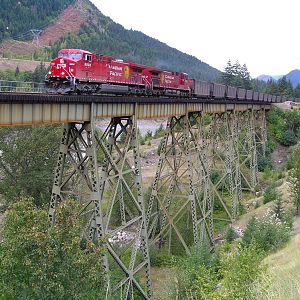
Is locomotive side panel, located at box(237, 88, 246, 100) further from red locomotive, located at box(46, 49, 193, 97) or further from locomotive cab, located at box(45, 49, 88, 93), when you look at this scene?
locomotive cab, located at box(45, 49, 88, 93)

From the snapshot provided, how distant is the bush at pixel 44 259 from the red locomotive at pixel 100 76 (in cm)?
716

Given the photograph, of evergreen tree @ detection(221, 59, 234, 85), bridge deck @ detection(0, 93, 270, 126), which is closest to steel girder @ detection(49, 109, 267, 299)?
bridge deck @ detection(0, 93, 270, 126)

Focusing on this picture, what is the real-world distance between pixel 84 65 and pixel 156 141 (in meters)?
42.4

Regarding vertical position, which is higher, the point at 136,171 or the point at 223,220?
the point at 136,171

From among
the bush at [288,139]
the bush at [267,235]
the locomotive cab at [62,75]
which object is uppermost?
the locomotive cab at [62,75]

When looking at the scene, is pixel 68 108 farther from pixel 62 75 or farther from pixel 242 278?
pixel 242 278

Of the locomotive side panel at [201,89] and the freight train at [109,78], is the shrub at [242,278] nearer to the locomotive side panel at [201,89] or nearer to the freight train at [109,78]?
the freight train at [109,78]

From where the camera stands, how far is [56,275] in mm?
9094

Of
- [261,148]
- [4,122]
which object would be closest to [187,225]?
[4,122]

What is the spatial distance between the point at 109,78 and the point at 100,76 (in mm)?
1093

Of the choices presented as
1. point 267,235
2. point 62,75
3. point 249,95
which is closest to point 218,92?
point 249,95

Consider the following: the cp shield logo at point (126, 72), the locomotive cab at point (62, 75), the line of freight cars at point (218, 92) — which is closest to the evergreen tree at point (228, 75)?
the line of freight cars at point (218, 92)

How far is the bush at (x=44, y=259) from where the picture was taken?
29.7 feet

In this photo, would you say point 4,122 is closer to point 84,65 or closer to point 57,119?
point 57,119
